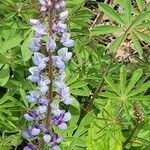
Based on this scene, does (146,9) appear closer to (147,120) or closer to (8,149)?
(147,120)

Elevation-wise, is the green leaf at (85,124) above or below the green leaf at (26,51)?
below

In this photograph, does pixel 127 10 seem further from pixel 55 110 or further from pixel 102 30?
pixel 55 110

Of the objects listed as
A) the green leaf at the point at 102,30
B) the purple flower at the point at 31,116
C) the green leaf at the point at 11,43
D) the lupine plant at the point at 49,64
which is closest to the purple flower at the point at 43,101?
the lupine plant at the point at 49,64

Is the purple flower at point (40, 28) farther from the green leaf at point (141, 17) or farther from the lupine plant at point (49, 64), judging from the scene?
the green leaf at point (141, 17)

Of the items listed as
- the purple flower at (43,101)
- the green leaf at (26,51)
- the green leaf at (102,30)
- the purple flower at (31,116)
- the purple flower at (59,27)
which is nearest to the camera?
the purple flower at (59,27)

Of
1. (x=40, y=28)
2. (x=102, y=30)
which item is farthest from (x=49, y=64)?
(x=102, y=30)

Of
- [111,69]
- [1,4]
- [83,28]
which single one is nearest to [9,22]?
[1,4]
